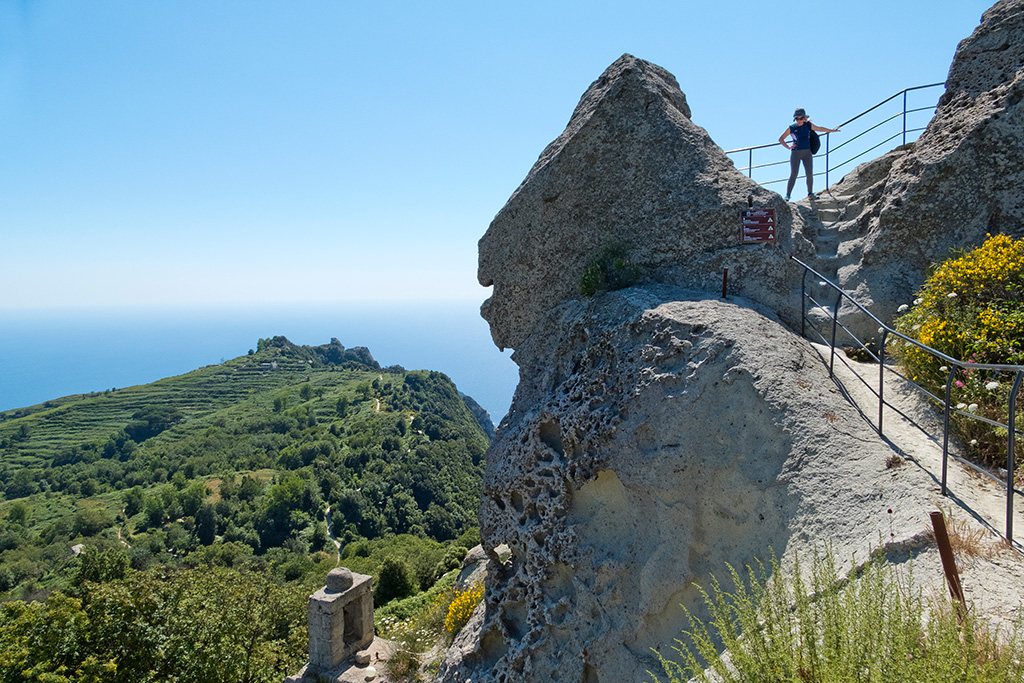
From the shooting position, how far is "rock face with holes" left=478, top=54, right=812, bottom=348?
7.87 metres

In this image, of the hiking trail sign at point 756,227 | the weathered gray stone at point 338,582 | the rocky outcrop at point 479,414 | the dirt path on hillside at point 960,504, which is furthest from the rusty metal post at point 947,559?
the rocky outcrop at point 479,414

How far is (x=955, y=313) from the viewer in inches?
250

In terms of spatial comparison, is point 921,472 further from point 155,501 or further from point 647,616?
point 155,501

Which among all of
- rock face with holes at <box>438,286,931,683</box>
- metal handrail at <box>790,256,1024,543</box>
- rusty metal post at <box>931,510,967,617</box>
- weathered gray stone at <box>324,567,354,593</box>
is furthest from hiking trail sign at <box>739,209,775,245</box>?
weathered gray stone at <box>324,567,354,593</box>

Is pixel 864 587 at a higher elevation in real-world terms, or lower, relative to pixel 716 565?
higher

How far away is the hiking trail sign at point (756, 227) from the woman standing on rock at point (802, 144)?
3406mm

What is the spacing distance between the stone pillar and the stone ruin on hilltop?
6.06 m

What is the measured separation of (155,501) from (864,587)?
68280 millimetres

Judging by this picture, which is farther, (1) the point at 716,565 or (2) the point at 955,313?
(2) the point at 955,313

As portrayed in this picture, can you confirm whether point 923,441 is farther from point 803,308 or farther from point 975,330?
point 803,308

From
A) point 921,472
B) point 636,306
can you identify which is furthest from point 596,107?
point 921,472

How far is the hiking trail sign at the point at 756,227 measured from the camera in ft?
25.7

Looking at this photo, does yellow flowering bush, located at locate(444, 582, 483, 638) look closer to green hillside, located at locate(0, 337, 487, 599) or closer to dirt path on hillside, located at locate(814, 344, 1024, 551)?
dirt path on hillside, located at locate(814, 344, 1024, 551)

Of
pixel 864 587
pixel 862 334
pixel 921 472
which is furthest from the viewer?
pixel 862 334
